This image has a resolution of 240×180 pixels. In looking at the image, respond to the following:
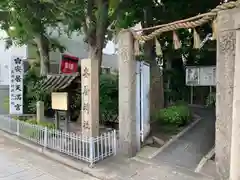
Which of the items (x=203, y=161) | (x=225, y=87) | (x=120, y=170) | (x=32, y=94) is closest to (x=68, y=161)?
(x=120, y=170)

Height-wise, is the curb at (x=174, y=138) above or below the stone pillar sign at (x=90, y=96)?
below

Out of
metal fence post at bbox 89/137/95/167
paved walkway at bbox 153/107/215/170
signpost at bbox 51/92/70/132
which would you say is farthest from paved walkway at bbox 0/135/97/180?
paved walkway at bbox 153/107/215/170

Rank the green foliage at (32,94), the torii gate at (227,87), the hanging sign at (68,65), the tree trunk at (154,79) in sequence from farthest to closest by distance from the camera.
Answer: the hanging sign at (68,65), the green foliage at (32,94), the tree trunk at (154,79), the torii gate at (227,87)

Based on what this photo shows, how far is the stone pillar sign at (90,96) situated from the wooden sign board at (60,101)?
3.93ft

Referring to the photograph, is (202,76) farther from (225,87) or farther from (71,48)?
(71,48)

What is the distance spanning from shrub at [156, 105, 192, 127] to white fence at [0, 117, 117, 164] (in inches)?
114

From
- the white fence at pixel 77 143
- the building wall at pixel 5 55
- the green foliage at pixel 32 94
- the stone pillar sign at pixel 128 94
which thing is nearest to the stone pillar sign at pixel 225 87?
the stone pillar sign at pixel 128 94

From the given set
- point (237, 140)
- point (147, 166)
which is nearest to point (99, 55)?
point (147, 166)

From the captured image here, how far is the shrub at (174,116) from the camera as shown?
9.46 meters

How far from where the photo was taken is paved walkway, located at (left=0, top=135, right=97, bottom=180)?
250 inches

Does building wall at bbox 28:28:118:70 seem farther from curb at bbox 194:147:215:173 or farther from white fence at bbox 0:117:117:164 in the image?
curb at bbox 194:147:215:173

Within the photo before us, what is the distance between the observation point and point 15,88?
36.1ft

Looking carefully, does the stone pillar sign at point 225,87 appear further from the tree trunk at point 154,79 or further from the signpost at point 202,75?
the tree trunk at point 154,79

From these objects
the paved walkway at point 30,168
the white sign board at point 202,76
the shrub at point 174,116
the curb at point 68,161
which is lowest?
the paved walkway at point 30,168
